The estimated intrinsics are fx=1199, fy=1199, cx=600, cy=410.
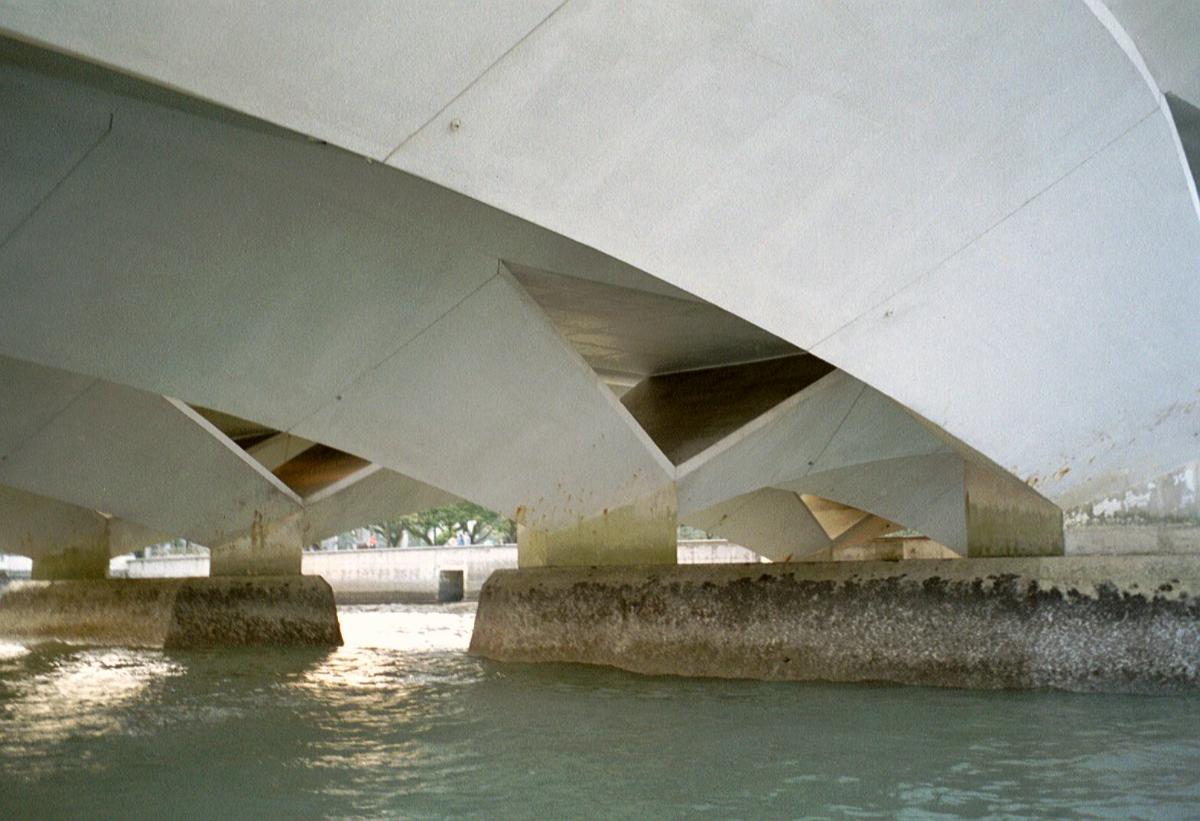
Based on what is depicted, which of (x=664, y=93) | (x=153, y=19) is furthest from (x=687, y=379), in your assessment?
(x=153, y=19)

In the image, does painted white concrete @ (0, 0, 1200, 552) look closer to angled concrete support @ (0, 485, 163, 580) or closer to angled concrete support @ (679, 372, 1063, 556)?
angled concrete support @ (679, 372, 1063, 556)

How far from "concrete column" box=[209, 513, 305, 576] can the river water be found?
642 cm

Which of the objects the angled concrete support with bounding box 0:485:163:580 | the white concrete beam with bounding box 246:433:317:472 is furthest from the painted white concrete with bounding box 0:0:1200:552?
the angled concrete support with bounding box 0:485:163:580

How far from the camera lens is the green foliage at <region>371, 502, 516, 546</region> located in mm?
62188

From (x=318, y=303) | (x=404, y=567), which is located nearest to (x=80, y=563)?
(x=318, y=303)

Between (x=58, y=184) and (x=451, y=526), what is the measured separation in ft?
189

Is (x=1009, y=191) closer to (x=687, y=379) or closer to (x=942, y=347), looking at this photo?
(x=942, y=347)

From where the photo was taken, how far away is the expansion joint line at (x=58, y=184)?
822 cm

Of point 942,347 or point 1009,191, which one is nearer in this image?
point 1009,191

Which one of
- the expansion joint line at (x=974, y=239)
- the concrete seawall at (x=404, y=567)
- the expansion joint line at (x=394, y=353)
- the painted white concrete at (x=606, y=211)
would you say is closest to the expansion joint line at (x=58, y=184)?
the painted white concrete at (x=606, y=211)

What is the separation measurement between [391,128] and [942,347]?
4.06 meters

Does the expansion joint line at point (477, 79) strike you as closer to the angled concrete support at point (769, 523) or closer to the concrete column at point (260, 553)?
the concrete column at point (260, 553)

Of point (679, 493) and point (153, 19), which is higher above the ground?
point (153, 19)

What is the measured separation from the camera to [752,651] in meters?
10.5
